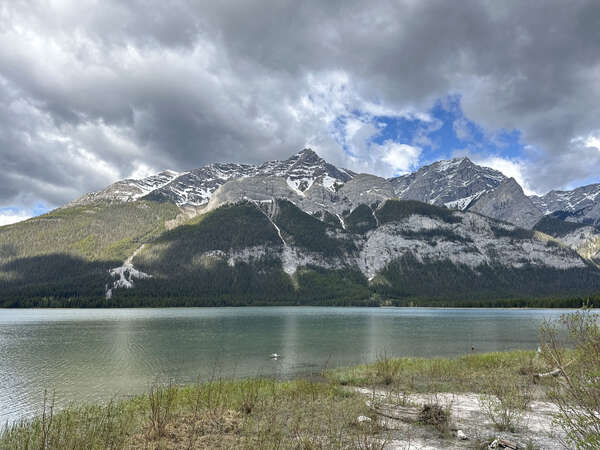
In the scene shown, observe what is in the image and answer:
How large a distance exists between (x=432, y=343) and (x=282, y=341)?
22.2m

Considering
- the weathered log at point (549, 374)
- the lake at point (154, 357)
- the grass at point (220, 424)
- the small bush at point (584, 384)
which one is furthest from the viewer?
the lake at point (154, 357)

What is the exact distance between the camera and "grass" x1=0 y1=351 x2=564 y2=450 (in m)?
12.3

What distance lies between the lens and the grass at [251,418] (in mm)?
12344

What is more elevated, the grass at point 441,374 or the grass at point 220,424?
the grass at point 220,424

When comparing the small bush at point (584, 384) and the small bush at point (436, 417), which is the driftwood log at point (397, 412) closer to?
the small bush at point (436, 417)

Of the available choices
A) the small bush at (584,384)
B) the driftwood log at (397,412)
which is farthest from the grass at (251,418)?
the small bush at (584,384)

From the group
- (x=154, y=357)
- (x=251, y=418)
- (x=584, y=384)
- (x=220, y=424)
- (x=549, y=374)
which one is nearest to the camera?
(x=584, y=384)

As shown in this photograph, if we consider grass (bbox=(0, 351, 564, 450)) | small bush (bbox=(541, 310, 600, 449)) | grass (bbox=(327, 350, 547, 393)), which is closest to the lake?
grass (bbox=(0, 351, 564, 450))

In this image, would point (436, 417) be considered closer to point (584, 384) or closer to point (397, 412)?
point (397, 412)

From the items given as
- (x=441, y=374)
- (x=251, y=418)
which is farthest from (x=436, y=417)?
(x=441, y=374)

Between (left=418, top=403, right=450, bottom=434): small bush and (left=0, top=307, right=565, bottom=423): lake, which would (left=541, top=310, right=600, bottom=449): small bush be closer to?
(left=418, top=403, right=450, bottom=434): small bush

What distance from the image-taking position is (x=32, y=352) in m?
47.4

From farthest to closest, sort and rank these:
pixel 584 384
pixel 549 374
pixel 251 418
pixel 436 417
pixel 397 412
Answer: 1. pixel 549 374
2. pixel 397 412
3. pixel 251 418
4. pixel 436 417
5. pixel 584 384

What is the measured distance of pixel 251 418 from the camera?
15.9m
